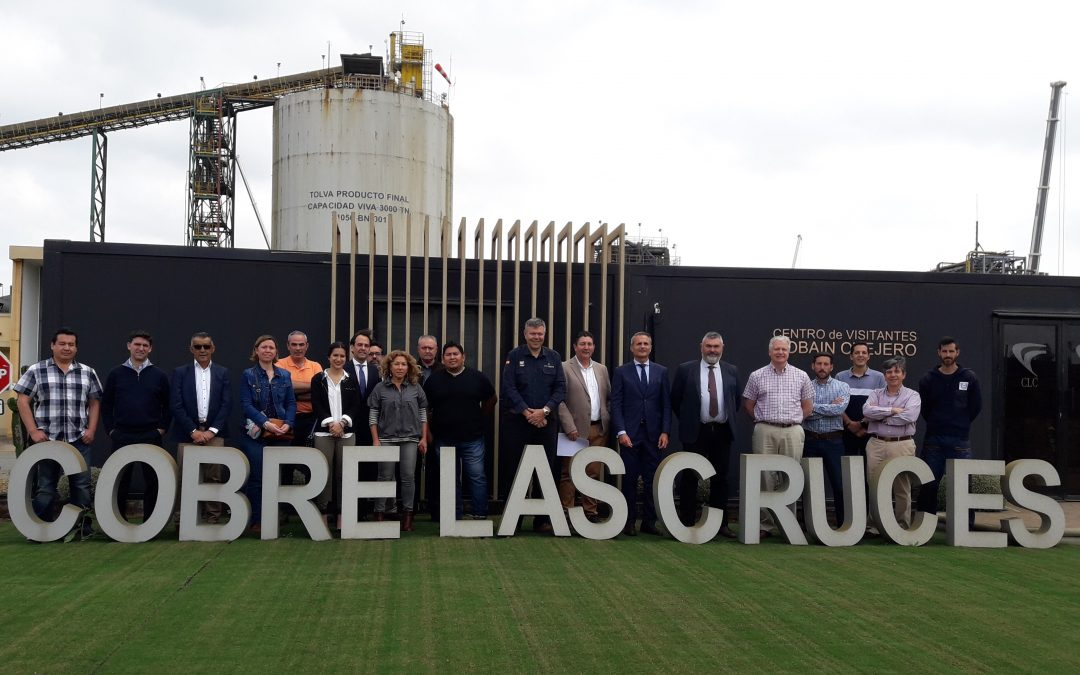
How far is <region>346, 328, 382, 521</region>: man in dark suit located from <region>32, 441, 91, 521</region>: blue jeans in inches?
82.8

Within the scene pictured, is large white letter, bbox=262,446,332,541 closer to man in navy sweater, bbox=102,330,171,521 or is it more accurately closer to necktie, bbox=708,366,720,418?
man in navy sweater, bbox=102,330,171,521

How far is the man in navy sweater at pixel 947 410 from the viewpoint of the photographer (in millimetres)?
9398

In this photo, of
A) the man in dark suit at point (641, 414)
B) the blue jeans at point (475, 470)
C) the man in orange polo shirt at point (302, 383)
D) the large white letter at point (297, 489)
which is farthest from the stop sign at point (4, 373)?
the man in dark suit at point (641, 414)

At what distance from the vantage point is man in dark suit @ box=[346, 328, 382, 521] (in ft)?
30.2

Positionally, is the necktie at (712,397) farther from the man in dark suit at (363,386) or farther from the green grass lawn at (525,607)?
the man in dark suit at (363,386)

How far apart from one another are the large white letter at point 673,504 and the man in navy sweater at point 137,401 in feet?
13.0

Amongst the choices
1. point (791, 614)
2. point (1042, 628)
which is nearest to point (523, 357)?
point (791, 614)

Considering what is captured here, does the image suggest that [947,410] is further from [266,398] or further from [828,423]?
[266,398]

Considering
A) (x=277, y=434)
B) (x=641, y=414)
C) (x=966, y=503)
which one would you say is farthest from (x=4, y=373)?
(x=966, y=503)

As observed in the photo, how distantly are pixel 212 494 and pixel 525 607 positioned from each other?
333 centimetres

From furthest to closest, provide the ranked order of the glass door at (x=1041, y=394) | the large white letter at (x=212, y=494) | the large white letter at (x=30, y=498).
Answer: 1. the glass door at (x=1041, y=394)
2. the large white letter at (x=212, y=494)
3. the large white letter at (x=30, y=498)

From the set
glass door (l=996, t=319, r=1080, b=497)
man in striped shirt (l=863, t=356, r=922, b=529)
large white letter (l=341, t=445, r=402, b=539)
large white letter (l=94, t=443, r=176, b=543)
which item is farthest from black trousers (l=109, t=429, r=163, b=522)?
glass door (l=996, t=319, r=1080, b=497)

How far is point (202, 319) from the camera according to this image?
10.5 metres

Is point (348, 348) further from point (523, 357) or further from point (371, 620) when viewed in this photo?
point (371, 620)
